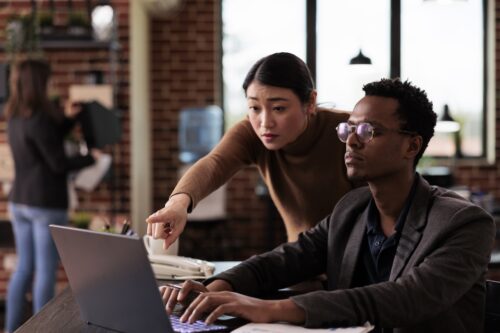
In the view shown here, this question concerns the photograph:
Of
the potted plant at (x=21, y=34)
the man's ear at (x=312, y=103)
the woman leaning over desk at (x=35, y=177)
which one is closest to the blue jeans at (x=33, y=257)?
the woman leaning over desk at (x=35, y=177)

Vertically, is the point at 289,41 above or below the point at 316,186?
above

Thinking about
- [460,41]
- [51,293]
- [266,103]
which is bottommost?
[51,293]

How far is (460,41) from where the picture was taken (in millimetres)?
6797

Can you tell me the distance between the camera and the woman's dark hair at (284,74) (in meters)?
2.03

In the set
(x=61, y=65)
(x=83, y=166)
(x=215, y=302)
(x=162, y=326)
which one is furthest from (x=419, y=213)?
(x=61, y=65)

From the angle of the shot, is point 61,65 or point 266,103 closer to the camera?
point 266,103

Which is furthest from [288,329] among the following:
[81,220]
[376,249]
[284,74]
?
[81,220]

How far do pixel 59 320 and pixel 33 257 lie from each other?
2563mm

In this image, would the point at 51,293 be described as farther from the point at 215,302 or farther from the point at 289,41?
the point at 289,41

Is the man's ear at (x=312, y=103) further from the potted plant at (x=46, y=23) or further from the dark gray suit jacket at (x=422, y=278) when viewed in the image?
the potted plant at (x=46, y=23)

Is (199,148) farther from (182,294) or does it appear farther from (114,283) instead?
(114,283)

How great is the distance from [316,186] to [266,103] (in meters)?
0.38

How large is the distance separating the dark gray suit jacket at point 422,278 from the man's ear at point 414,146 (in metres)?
0.07

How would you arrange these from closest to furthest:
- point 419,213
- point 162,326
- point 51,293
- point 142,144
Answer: point 162,326, point 419,213, point 51,293, point 142,144
